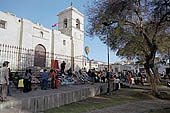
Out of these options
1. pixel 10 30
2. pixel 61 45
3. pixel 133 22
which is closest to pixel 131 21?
pixel 133 22

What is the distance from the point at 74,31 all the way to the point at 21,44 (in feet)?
49.3

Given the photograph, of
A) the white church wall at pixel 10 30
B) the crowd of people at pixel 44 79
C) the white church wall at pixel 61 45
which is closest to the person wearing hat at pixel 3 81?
the crowd of people at pixel 44 79

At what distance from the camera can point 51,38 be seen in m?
32.2

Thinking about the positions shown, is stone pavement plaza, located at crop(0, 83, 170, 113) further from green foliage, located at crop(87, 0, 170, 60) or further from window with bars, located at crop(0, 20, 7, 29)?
window with bars, located at crop(0, 20, 7, 29)

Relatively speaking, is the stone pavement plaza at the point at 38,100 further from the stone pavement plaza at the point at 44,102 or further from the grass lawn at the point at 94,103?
the grass lawn at the point at 94,103

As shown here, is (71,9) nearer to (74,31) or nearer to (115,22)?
(74,31)

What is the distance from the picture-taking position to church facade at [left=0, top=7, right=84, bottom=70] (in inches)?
739

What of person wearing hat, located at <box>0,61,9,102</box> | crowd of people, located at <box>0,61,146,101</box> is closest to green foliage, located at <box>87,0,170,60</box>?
crowd of people, located at <box>0,61,146,101</box>

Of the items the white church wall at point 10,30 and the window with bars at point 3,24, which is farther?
the window with bars at point 3,24

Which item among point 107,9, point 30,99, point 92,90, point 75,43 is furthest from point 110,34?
point 75,43

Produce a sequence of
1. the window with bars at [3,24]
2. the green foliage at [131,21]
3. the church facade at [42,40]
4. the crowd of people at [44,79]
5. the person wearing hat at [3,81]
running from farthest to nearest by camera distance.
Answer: the window with bars at [3,24], the church facade at [42,40], the green foliage at [131,21], the crowd of people at [44,79], the person wearing hat at [3,81]

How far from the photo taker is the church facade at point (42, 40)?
18766 millimetres

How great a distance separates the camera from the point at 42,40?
97.2 ft

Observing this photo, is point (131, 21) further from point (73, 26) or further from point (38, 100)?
point (73, 26)
